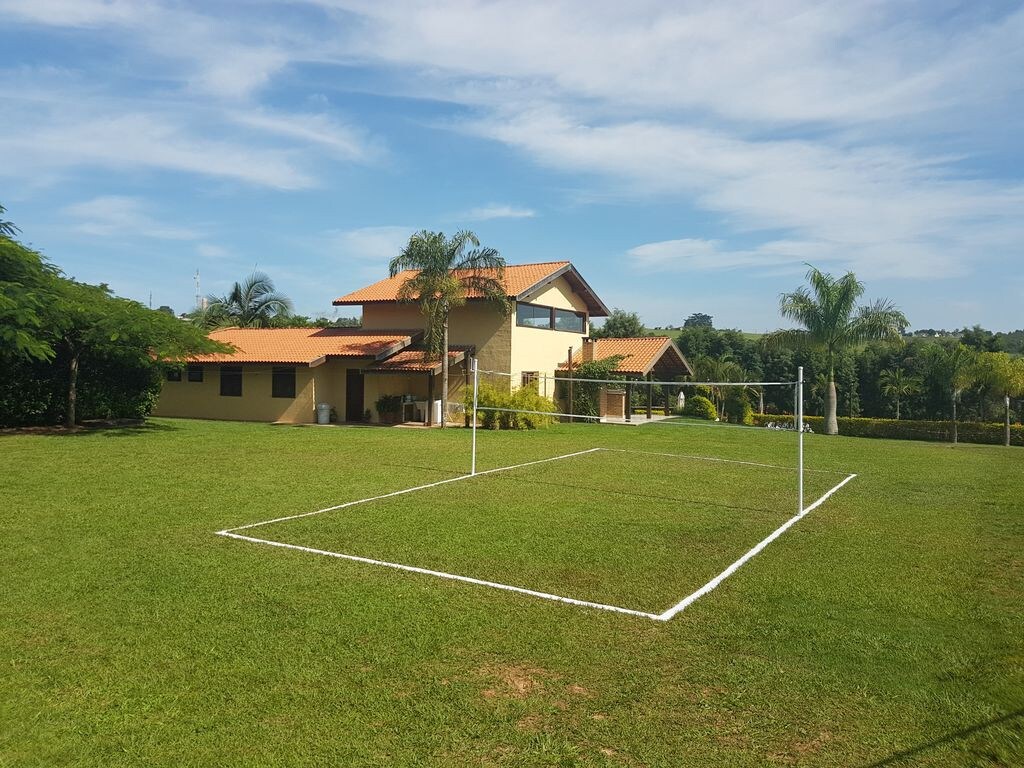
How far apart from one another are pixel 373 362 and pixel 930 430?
24777 mm

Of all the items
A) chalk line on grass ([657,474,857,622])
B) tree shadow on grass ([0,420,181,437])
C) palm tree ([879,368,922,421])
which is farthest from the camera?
palm tree ([879,368,922,421])

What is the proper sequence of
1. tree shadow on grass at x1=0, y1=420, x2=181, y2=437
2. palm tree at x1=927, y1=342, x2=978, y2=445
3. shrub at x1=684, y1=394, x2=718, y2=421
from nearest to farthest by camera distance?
tree shadow on grass at x1=0, y1=420, x2=181, y2=437
palm tree at x1=927, y1=342, x2=978, y2=445
shrub at x1=684, y1=394, x2=718, y2=421

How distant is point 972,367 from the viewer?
33.8m

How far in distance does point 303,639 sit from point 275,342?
91.0ft

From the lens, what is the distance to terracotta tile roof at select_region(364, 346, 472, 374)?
27.5m

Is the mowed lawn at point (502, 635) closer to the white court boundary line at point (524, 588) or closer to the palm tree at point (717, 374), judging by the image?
the white court boundary line at point (524, 588)

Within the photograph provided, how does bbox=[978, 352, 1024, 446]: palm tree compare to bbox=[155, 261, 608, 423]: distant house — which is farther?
bbox=[978, 352, 1024, 446]: palm tree

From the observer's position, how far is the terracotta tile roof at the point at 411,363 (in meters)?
27.5

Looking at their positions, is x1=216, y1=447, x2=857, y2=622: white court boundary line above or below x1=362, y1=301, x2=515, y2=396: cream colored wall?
below

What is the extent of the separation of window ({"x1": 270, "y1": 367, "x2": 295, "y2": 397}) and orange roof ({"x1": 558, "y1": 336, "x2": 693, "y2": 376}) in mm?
11594

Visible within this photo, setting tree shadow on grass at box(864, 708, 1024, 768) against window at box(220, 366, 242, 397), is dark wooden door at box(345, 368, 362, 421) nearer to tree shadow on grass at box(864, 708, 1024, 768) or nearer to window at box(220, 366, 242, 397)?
window at box(220, 366, 242, 397)

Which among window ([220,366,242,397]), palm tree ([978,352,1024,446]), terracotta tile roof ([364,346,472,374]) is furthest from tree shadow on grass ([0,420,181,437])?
palm tree ([978,352,1024,446])

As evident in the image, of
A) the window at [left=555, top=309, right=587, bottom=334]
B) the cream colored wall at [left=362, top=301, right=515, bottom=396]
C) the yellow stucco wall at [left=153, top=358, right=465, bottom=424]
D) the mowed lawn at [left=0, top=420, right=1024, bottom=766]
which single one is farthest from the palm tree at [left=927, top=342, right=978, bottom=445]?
the mowed lawn at [left=0, top=420, right=1024, bottom=766]

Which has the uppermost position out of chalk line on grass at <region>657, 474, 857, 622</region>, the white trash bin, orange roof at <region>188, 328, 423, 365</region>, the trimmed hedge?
orange roof at <region>188, 328, 423, 365</region>
